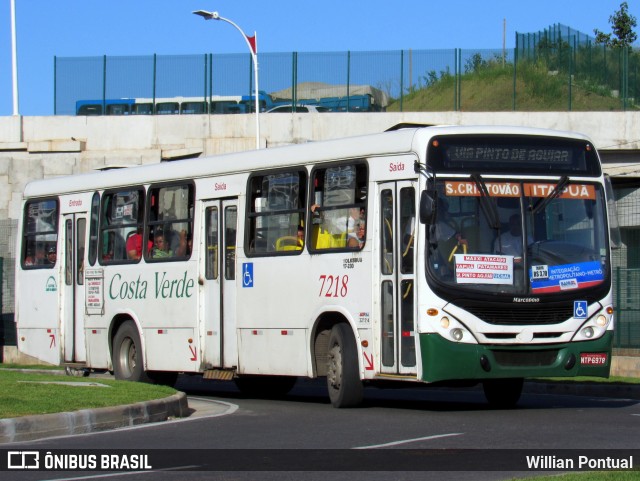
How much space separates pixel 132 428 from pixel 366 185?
4.11 m

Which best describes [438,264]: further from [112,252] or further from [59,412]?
[112,252]

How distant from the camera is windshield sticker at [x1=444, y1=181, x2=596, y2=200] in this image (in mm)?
15141

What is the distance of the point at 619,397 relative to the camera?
2028 centimetres

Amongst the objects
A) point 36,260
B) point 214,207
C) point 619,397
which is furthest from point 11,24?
point 619,397

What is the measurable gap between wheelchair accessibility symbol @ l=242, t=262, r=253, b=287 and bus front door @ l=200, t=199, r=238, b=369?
0.97 feet

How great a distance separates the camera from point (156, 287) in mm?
20266

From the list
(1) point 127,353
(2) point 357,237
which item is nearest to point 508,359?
(2) point 357,237

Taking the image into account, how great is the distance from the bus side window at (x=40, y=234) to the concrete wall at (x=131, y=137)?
13.0 metres

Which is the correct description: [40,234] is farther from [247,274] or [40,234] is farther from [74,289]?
[247,274]

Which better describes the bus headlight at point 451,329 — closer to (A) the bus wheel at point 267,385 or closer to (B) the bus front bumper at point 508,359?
(B) the bus front bumper at point 508,359

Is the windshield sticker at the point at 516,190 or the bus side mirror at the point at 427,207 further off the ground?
the windshield sticker at the point at 516,190

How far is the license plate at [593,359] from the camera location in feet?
50.4

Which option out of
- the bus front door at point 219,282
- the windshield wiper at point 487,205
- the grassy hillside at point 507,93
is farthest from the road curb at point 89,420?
the grassy hillside at point 507,93

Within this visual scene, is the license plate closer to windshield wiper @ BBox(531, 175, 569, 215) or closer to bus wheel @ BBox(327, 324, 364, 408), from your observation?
windshield wiper @ BBox(531, 175, 569, 215)
